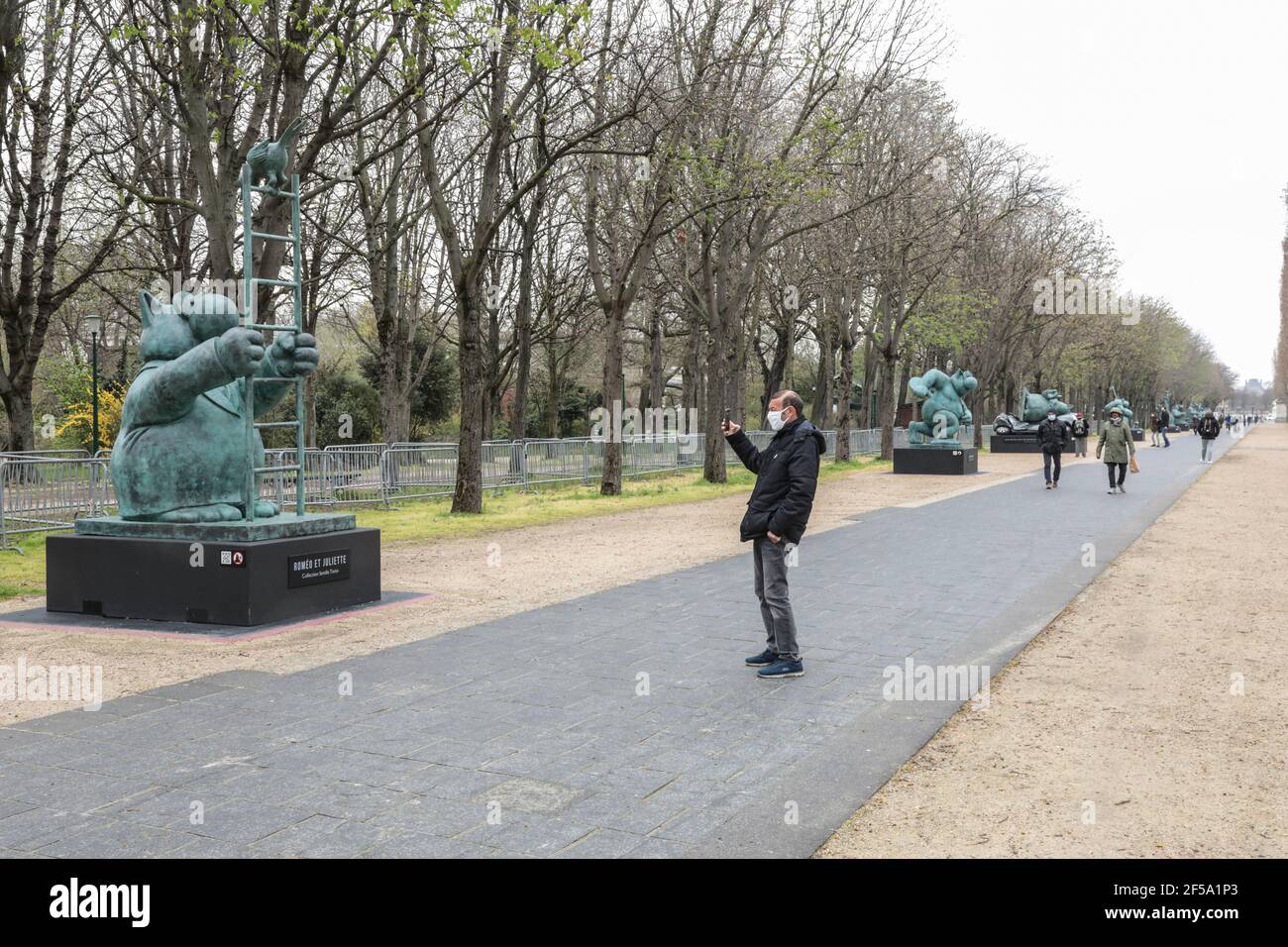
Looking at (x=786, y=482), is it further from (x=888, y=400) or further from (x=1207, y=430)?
(x=1207, y=430)

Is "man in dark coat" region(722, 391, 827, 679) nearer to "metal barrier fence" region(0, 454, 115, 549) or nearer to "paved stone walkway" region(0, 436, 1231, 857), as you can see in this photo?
"paved stone walkway" region(0, 436, 1231, 857)

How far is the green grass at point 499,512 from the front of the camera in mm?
13688

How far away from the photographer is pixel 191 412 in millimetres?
9961

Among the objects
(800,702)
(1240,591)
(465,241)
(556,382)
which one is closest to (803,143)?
(465,241)

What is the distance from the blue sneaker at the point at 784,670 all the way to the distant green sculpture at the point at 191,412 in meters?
4.48

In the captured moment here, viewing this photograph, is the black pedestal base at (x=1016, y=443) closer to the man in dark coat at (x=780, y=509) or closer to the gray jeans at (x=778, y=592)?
the man in dark coat at (x=780, y=509)

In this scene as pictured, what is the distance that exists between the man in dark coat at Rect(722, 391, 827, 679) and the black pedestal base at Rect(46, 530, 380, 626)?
4006 millimetres

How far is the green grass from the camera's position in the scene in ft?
44.9

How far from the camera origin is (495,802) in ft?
16.8

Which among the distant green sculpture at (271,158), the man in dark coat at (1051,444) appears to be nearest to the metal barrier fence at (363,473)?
the distant green sculpture at (271,158)

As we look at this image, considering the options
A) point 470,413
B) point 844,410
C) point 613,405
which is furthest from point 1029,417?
point 470,413

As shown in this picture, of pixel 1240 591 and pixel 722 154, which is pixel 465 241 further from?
pixel 1240 591

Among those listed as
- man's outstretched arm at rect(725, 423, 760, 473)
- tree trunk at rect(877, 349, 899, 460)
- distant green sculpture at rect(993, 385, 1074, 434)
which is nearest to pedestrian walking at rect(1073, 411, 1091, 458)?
distant green sculpture at rect(993, 385, 1074, 434)
